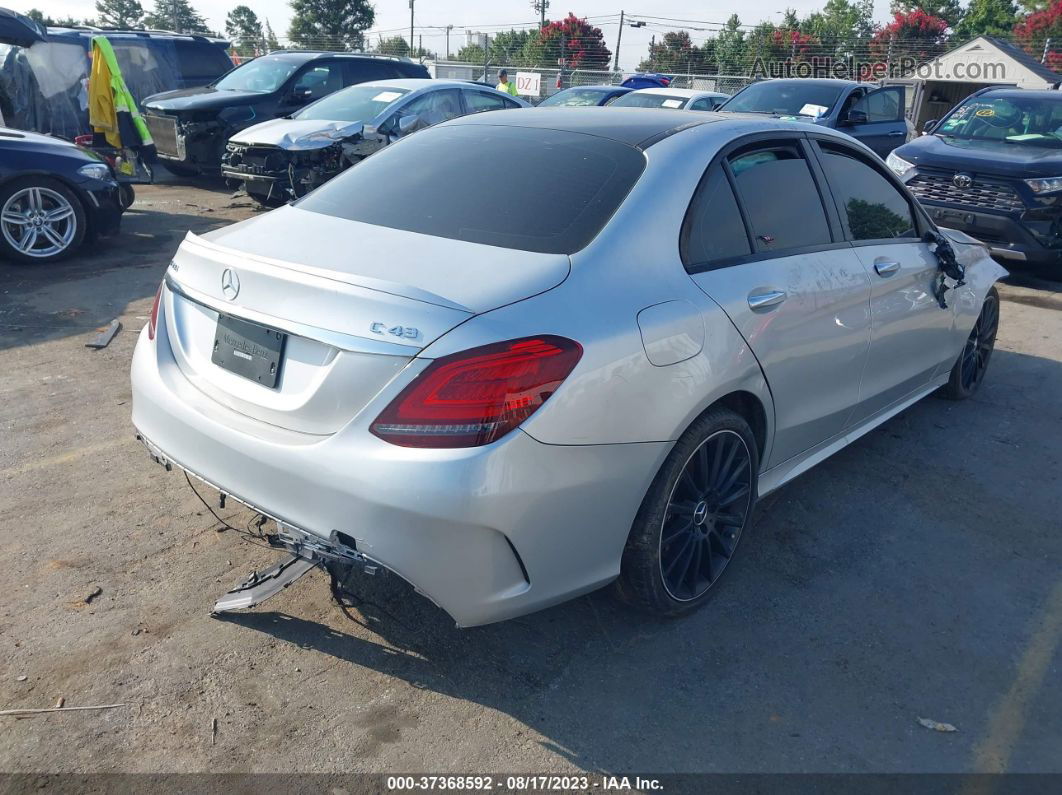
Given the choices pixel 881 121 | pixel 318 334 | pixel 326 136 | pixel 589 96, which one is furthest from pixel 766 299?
pixel 881 121

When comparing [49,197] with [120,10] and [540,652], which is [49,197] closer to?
[540,652]

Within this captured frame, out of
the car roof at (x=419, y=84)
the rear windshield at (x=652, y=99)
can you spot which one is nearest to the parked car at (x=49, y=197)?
the car roof at (x=419, y=84)

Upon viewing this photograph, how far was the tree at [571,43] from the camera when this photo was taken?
42094mm

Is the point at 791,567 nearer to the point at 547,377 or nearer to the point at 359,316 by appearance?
the point at 547,377

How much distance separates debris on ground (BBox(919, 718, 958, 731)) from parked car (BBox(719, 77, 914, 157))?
9898mm

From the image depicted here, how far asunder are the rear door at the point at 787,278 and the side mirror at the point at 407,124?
6968 mm

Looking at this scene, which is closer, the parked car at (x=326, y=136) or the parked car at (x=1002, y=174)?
the parked car at (x=1002, y=174)

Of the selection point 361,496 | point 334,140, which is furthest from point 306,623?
point 334,140

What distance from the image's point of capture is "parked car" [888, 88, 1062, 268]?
837cm

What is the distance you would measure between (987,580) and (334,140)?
8.04m

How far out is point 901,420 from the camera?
5.27m

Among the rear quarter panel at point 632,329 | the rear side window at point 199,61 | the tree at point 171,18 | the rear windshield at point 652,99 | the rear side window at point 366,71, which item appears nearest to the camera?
the rear quarter panel at point 632,329

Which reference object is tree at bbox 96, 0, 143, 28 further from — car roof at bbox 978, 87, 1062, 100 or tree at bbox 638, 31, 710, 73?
car roof at bbox 978, 87, 1062, 100

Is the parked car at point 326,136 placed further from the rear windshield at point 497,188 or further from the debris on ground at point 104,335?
the rear windshield at point 497,188
